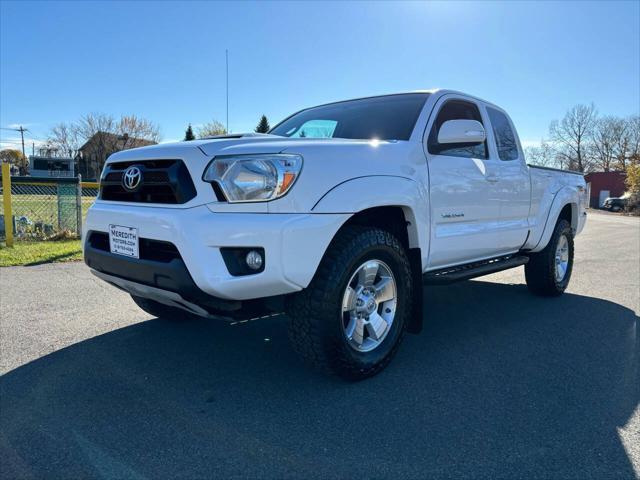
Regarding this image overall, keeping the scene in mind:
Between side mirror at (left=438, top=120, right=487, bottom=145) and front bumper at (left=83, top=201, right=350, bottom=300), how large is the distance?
4.32ft

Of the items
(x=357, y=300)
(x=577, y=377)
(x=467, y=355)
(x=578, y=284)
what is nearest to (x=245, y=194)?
(x=357, y=300)

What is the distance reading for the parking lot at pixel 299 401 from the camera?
A: 2.18 meters

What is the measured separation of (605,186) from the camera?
61844mm

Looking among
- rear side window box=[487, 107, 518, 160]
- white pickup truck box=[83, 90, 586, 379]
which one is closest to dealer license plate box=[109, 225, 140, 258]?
white pickup truck box=[83, 90, 586, 379]

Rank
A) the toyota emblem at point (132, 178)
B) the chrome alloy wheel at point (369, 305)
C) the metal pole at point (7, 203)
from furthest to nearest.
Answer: the metal pole at point (7, 203), the chrome alloy wheel at point (369, 305), the toyota emblem at point (132, 178)

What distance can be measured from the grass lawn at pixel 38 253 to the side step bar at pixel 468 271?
19.6 ft

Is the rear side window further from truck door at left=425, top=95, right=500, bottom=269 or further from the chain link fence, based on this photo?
the chain link fence

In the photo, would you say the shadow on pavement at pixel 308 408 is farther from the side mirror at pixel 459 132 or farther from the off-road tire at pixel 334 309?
the side mirror at pixel 459 132

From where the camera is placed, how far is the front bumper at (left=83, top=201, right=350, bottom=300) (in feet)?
8.05

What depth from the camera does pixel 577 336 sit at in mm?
4070

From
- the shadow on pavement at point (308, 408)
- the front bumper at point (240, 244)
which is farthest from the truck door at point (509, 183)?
the front bumper at point (240, 244)

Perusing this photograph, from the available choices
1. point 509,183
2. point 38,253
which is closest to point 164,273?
point 509,183

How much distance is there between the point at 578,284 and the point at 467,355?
3.74 meters

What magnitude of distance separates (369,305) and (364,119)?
1654mm
